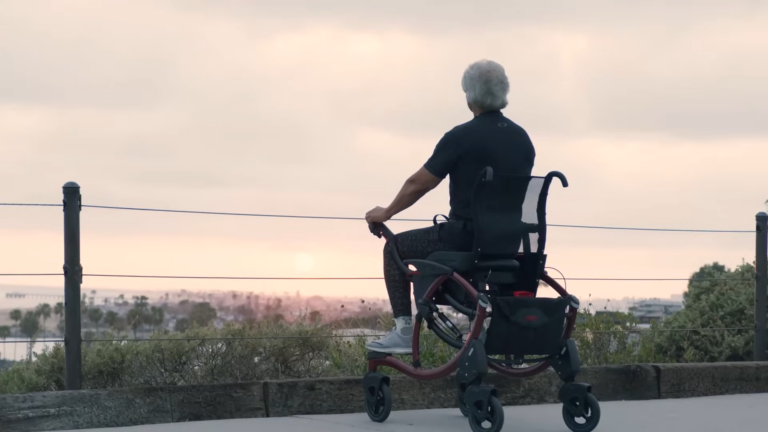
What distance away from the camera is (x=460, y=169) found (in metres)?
5.77

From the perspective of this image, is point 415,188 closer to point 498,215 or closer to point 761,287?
point 498,215

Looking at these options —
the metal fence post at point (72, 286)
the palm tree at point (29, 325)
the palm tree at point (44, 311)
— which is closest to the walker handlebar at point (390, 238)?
the metal fence post at point (72, 286)

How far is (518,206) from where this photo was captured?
18.9ft

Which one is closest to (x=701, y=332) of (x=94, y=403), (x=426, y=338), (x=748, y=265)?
(x=748, y=265)

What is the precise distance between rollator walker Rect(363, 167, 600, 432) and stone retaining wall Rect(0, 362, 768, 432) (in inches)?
33.3

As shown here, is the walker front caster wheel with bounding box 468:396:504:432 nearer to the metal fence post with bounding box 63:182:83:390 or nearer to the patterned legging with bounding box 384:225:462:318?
the patterned legging with bounding box 384:225:462:318

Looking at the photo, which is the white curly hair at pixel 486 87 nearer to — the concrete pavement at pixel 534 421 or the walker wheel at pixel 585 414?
the walker wheel at pixel 585 414

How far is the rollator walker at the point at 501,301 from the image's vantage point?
551 centimetres

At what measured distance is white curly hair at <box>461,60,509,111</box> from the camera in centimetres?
594

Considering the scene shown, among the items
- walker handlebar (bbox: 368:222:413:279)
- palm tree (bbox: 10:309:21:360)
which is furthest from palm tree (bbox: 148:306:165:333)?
walker handlebar (bbox: 368:222:413:279)

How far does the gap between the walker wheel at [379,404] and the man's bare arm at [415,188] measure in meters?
1.00

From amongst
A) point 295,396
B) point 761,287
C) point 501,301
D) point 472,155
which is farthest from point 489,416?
point 761,287

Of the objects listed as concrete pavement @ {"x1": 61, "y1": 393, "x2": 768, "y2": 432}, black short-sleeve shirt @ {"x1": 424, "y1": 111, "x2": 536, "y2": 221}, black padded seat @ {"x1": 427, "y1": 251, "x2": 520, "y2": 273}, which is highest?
black short-sleeve shirt @ {"x1": 424, "y1": 111, "x2": 536, "y2": 221}

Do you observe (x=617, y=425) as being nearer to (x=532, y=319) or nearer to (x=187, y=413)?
(x=532, y=319)
